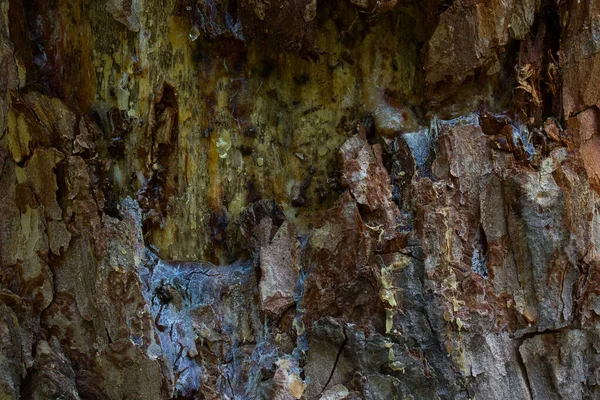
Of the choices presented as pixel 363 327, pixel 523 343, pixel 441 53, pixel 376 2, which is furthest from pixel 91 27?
pixel 523 343

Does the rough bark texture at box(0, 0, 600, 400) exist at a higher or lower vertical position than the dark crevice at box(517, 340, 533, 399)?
higher

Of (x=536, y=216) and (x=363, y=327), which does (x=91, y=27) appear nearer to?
(x=363, y=327)

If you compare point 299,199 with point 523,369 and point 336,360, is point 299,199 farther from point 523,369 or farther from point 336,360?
point 523,369

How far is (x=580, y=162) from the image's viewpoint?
141cm

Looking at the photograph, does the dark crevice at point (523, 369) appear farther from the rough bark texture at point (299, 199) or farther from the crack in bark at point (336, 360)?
the crack in bark at point (336, 360)

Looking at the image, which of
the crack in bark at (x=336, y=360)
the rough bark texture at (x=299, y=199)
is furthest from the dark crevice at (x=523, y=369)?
the crack in bark at (x=336, y=360)

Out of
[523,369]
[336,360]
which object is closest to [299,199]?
[336,360]

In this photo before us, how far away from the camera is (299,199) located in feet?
4.89

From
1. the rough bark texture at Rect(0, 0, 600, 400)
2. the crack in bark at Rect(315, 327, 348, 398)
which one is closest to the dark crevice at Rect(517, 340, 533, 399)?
the rough bark texture at Rect(0, 0, 600, 400)

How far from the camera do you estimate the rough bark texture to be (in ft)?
4.35

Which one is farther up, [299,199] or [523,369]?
[299,199]

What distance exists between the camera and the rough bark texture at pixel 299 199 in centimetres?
133

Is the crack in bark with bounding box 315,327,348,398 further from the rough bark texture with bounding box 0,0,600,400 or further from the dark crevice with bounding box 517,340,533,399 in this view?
the dark crevice with bounding box 517,340,533,399

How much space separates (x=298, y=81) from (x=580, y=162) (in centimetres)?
68
